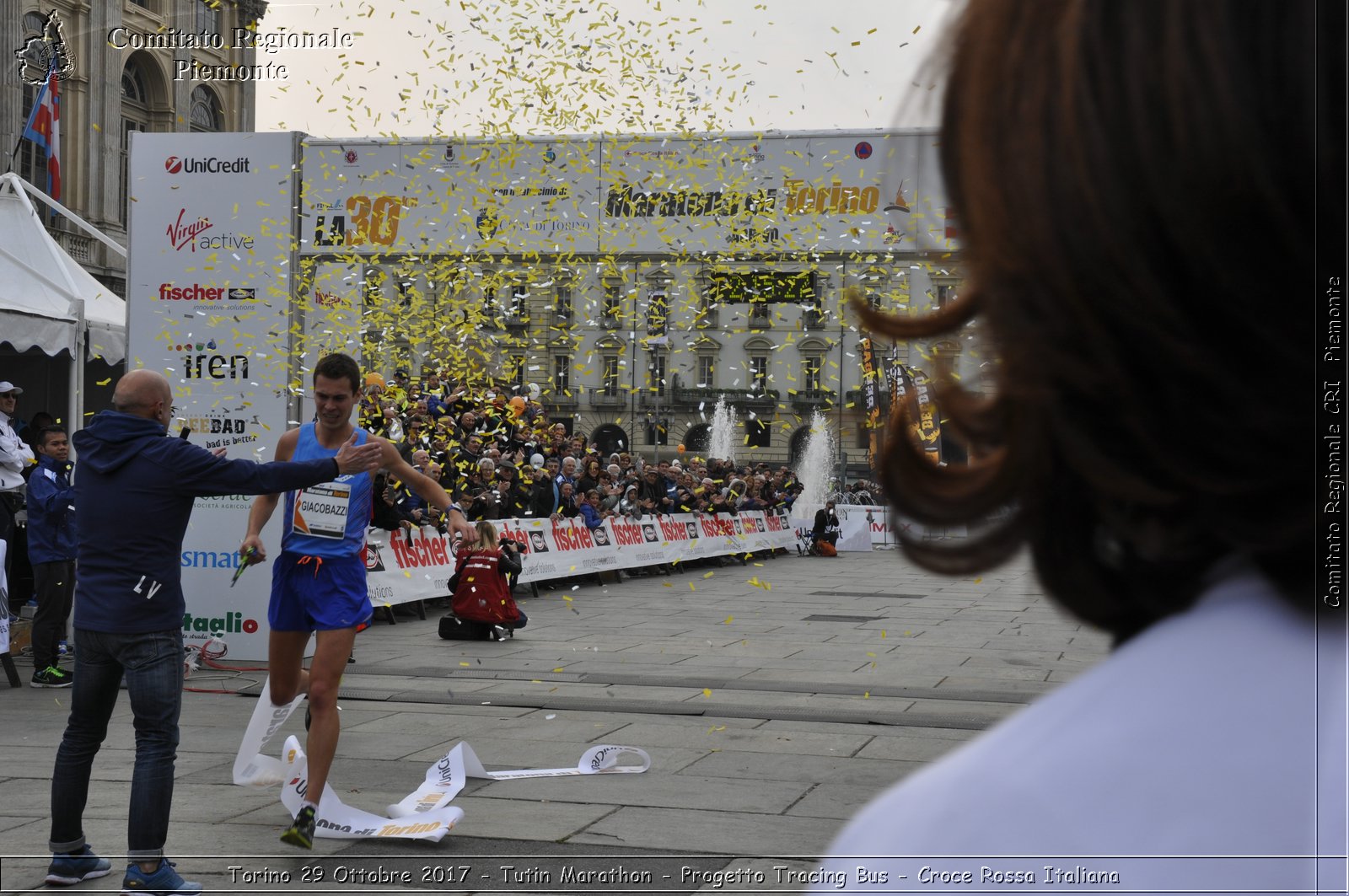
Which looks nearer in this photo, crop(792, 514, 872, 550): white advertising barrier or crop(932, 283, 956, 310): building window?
crop(932, 283, 956, 310): building window

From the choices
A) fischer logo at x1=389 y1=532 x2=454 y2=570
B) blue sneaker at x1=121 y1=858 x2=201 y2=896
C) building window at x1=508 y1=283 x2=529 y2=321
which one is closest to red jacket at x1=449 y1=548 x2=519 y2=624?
fischer logo at x1=389 y1=532 x2=454 y2=570

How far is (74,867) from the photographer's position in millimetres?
5203

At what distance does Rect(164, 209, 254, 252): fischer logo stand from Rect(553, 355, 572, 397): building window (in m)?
13.1

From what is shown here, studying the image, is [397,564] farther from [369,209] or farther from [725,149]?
[725,149]

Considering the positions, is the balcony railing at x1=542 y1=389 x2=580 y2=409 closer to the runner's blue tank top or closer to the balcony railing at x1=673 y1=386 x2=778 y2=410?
the runner's blue tank top

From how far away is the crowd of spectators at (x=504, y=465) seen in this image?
14031 millimetres

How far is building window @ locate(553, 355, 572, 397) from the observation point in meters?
25.5

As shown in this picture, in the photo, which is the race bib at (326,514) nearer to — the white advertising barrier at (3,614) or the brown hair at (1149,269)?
the white advertising barrier at (3,614)

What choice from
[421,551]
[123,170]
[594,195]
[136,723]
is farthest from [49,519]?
[123,170]

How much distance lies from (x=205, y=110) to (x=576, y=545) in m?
19.0

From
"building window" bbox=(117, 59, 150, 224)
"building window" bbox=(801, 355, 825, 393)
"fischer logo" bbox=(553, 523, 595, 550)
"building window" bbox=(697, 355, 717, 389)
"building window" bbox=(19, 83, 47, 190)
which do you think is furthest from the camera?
"building window" bbox=(697, 355, 717, 389)

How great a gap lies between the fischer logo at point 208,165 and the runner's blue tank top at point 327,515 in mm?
5343

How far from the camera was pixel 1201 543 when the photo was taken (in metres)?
0.73

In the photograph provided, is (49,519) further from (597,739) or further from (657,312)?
(657,312)
